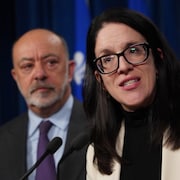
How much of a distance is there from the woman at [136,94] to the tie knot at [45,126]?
0.56 meters

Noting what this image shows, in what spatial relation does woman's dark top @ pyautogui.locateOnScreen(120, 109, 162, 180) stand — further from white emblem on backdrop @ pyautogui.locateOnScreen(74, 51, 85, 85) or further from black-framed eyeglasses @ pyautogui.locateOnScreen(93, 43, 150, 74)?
white emblem on backdrop @ pyautogui.locateOnScreen(74, 51, 85, 85)

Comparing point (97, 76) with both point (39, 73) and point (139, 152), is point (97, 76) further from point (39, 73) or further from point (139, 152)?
point (39, 73)

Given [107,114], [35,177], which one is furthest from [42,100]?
[107,114]

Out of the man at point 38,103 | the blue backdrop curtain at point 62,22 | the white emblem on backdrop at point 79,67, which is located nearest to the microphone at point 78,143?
the man at point 38,103

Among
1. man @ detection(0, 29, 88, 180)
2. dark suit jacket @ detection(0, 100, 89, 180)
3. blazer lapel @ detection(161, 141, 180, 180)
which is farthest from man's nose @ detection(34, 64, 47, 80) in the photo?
blazer lapel @ detection(161, 141, 180, 180)

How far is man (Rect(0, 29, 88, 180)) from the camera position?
76.5 inches

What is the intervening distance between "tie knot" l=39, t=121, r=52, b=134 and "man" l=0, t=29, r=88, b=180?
0.7 inches

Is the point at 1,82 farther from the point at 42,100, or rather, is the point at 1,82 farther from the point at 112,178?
the point at 112,178

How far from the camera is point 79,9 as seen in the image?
8.32ft

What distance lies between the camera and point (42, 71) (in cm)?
202

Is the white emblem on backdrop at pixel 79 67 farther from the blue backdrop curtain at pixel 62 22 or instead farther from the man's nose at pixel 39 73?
the man's nose at pixel 39 73

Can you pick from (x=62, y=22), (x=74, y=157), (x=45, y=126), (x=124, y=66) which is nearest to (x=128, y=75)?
(x=124, y=66)

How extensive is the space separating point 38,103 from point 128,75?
83 centimetres

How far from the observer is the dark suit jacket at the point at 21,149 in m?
1.80
